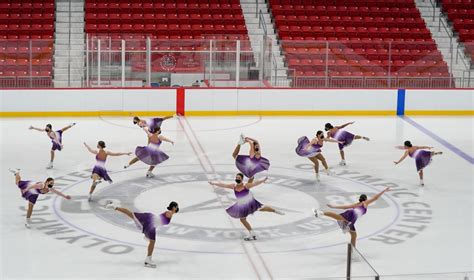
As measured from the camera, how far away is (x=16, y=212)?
13672 millimetres

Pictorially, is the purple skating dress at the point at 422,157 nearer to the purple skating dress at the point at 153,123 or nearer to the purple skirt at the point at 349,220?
the purple skirt at the point at 349,220

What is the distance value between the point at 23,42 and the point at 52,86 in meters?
1.46

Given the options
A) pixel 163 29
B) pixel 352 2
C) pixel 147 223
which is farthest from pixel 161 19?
pixel 147 223

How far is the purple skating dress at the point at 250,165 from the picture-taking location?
1496cm

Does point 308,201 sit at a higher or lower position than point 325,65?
lower

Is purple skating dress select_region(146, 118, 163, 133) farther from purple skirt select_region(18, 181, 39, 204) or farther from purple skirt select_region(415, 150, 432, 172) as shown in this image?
purple skirt select_region(415, 150, 432, 172)

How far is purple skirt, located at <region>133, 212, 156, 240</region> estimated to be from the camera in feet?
36.0

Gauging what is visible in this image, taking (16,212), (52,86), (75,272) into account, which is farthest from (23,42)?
(75,272)

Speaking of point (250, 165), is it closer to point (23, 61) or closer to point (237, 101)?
point (237, 101)

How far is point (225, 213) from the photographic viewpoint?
13906mm

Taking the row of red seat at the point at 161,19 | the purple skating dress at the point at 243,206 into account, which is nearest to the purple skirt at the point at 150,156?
the purple skating dress at the point at 243,206

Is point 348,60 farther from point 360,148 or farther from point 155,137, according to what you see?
point 155,137

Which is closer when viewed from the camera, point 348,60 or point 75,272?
point 75,272

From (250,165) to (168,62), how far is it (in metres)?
9.72
